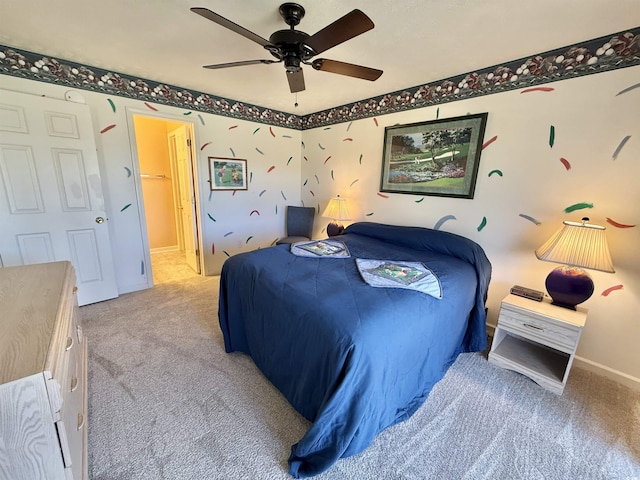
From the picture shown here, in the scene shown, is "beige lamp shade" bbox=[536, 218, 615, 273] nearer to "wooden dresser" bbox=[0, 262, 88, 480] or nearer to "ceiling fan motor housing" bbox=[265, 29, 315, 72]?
"ceiling fan motor housing" bbox=[265, 29, 315, 72]

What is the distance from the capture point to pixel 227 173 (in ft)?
11.8

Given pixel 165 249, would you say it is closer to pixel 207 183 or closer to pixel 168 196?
pixel 168 196

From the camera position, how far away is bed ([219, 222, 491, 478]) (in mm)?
1191

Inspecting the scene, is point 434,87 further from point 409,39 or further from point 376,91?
point 409,39

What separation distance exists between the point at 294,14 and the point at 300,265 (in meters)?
1.60

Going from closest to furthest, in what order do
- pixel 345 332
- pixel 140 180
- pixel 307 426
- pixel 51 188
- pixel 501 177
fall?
1. pixel 345 332
2. pixel 307 426
3. pixel 501 177
4. pixel 51 188
5. pixel 140 180

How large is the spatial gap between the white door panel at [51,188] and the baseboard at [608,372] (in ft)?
15.1

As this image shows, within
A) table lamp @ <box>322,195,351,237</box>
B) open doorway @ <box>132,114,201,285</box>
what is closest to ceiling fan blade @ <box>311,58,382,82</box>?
table lamp @ <box>322,195,351,237</box>

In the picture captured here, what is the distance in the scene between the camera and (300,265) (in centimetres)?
196

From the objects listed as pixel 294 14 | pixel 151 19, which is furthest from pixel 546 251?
pixel 151 19

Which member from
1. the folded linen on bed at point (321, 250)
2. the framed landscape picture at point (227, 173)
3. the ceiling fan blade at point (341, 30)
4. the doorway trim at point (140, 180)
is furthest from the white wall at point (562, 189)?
the doorway trim at point (140, 180)

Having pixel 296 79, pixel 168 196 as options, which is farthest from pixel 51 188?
pixel 296 79

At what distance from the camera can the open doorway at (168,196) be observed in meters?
3.64

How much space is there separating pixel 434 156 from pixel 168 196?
14.7 feet
